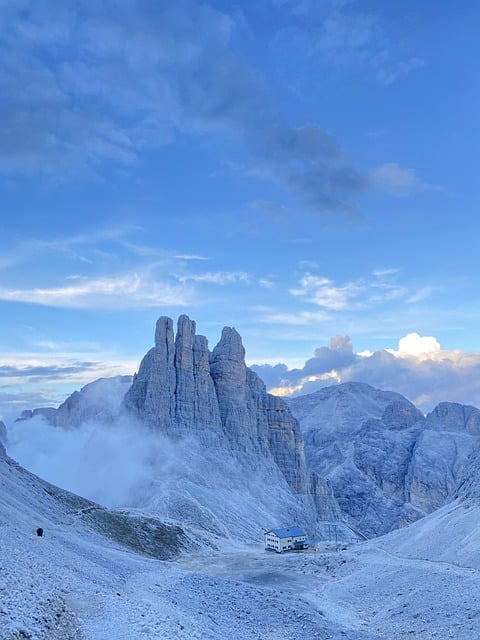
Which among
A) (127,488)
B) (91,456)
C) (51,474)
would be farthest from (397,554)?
(51,474)

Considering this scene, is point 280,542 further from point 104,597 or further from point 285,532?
point 104,597

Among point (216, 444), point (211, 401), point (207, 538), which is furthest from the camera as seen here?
point (211, 401)

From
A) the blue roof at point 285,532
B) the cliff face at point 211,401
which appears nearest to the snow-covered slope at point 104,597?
the blue roof at point 285,532

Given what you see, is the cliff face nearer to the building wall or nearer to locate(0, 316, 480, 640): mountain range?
locate(0, 316, 480, 640): mountain range

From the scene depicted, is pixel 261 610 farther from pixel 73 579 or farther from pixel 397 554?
pixel 397 554

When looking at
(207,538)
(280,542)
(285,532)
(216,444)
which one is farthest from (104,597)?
(216,444)

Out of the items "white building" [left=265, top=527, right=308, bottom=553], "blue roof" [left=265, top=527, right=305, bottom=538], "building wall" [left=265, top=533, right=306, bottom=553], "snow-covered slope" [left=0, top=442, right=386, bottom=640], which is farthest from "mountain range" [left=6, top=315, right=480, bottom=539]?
"snow-covered slope" [left=0, top=442, right=386, bottom=640]
